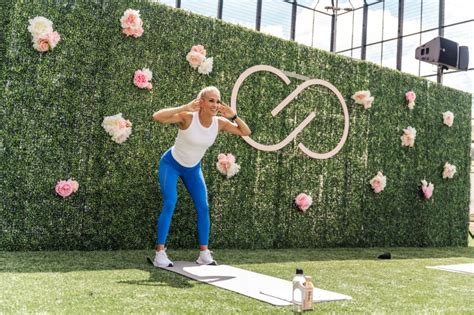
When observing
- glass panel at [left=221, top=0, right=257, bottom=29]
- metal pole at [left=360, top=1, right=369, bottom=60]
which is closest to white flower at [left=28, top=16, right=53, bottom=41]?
glass panel at [left=221, top=0, right=257, bottom=29]

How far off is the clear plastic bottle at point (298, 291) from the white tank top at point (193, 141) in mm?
1556

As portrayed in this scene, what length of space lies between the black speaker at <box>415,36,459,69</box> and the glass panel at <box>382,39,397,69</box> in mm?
5279

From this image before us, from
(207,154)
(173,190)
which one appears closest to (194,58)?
(207,154)

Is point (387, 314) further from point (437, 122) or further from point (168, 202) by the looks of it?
point (437, 122)

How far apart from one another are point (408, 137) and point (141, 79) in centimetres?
378

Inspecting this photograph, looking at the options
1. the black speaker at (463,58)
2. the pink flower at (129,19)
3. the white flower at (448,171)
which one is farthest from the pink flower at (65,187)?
the black speaker at (463,58)

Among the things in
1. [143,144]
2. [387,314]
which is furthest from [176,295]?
[143,144]

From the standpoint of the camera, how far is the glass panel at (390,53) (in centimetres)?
1302

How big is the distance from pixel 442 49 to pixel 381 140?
2.11m

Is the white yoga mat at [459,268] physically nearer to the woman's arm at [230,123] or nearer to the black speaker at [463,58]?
the woman's arm at [230,123]

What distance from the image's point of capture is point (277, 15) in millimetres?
13445

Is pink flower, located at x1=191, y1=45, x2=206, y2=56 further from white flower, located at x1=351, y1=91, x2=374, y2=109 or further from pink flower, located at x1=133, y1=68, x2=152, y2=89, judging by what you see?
white flower, located at x1=351, y1=91, x2=374, y2=109

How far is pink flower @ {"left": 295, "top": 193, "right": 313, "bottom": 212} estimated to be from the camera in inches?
224

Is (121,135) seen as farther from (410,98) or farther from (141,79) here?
(410,98)
